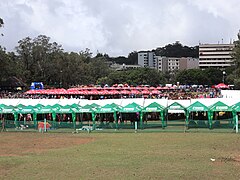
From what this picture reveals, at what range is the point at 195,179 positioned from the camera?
1523 cm

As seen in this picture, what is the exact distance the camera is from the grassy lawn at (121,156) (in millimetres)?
16531

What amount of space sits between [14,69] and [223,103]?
59.2 m

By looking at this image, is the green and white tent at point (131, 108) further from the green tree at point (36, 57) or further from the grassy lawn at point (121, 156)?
the green tree at point (36, 57)

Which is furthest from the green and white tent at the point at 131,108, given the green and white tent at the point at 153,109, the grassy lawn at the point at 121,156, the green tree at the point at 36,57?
the green tree at the point at 36,57

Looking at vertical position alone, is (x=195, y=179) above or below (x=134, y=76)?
below

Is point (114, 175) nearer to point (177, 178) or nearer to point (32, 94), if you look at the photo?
point (177, 178)

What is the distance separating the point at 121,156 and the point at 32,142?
976cm

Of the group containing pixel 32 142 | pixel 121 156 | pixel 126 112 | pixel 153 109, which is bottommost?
pixel 121 156

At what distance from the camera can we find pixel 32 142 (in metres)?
28.3

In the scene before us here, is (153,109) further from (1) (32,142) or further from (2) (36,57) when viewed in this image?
(2) (36,57)

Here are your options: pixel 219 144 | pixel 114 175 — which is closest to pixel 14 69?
pixel 219 144

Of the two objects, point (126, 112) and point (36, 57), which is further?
point (36, 57)

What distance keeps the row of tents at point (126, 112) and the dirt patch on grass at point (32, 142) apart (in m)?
4.68

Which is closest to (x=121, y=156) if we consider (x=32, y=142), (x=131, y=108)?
(x=32, y=142)
